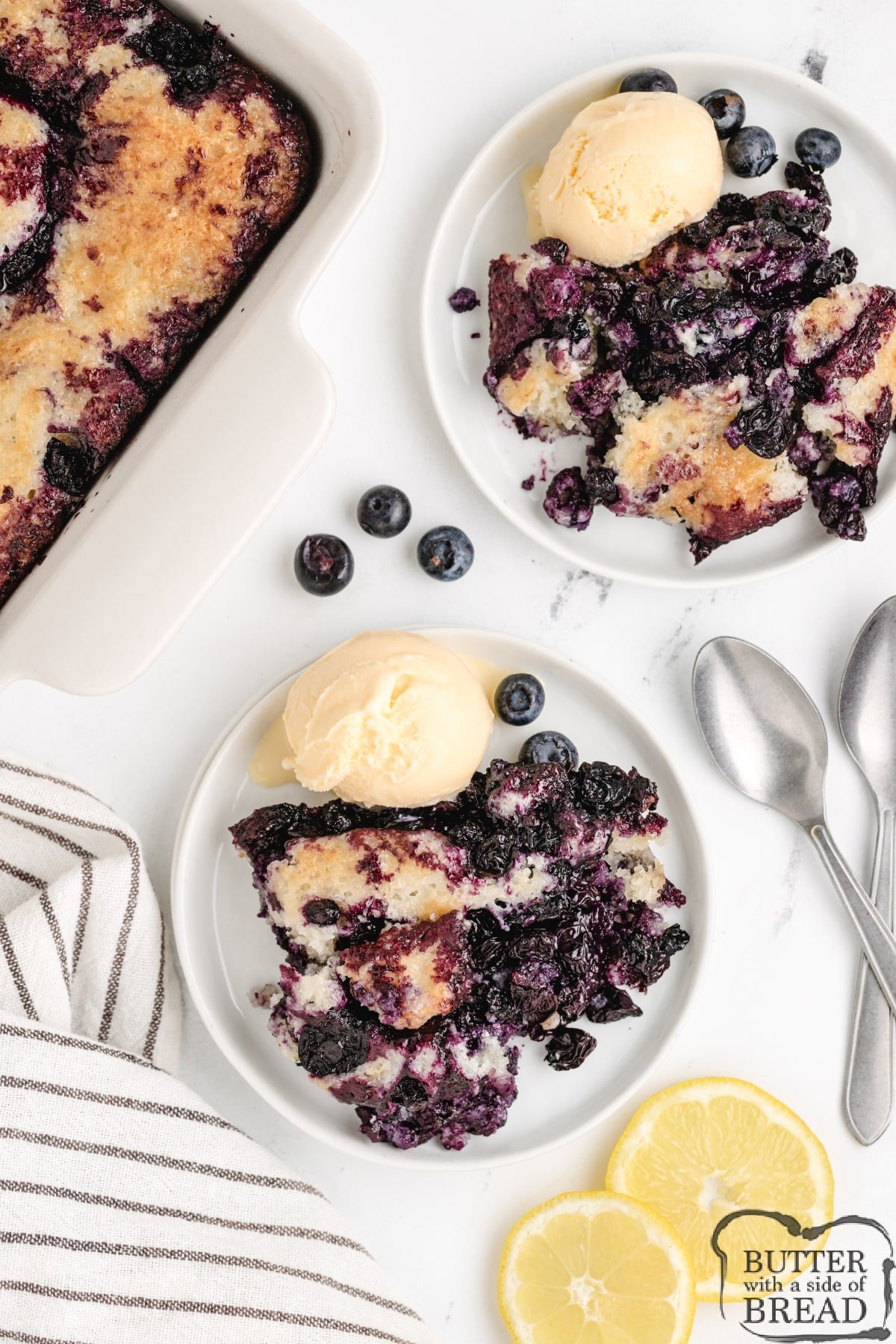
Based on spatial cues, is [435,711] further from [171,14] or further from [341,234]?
[171,14]

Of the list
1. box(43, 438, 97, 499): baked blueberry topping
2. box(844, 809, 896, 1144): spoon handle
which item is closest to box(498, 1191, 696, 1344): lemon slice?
box(844, 809, 896, 1144): spoon handle

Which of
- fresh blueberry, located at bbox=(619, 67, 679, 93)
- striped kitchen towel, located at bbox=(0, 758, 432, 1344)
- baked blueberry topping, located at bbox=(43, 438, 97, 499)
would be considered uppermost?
fresh blueberry, located at bbox=(619, 67, 679, 93)

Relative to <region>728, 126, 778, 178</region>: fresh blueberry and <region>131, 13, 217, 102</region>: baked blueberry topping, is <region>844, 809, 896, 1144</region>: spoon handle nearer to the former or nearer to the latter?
<region>728, 126, 778, 178</region>: fresh blueberry

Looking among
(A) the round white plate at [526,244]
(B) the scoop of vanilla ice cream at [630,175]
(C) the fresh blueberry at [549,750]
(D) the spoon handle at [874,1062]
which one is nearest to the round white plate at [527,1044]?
(C) the fresh blueberry at [549,750]

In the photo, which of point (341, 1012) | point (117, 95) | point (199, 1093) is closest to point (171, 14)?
point (117, 95)

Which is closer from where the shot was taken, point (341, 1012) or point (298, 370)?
point (298, 370)

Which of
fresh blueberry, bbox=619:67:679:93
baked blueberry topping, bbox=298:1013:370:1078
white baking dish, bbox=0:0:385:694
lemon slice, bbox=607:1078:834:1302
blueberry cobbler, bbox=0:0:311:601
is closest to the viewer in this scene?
white baking dish, bbox=0:0:385:694

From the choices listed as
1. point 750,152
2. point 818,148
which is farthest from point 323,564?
point 818,148
